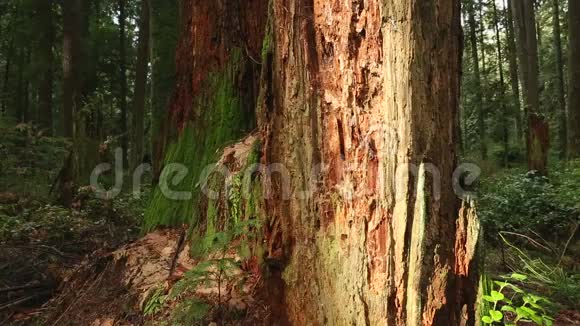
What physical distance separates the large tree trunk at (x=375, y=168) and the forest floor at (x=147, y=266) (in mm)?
391

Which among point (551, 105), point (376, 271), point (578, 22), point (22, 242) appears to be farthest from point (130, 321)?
point (551, 105)

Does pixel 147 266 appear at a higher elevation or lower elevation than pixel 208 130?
lower

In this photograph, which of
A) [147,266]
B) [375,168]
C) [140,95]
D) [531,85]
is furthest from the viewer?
[140,95]

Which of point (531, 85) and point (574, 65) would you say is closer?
point (574, 65)

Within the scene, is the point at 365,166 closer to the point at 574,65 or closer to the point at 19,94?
the point at 574,65

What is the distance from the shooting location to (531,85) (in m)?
12.2

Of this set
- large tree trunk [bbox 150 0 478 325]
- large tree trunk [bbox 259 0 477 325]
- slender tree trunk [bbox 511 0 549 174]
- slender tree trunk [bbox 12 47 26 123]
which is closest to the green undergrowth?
large tree trunk [bbox 150 0 478 325]

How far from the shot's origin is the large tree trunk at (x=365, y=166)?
2.12m

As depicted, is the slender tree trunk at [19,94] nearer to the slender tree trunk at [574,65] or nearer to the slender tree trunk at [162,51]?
the slender tree trunk at [162,51]

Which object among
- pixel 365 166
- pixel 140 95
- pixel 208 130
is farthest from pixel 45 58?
pixel 365 166

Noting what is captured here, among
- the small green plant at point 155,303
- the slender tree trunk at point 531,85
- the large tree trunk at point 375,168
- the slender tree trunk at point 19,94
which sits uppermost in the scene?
the slender tree trunk at point 19,94

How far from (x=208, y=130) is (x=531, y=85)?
10.9 m

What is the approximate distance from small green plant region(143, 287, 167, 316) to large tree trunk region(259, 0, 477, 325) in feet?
2.88

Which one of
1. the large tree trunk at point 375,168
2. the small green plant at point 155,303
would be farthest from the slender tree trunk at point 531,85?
the small green plant at point 155,303
